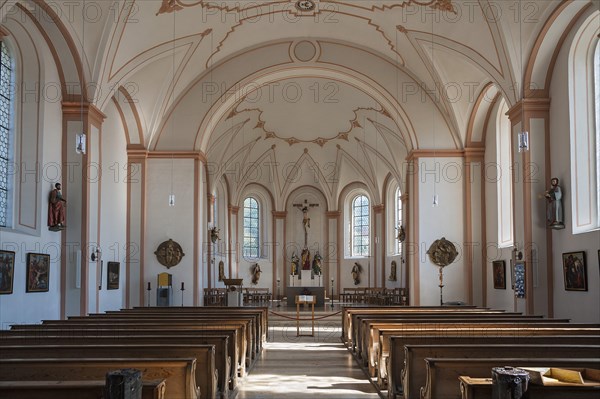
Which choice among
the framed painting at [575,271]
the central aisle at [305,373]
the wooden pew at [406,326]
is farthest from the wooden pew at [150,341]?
the framed painting at [575,271]

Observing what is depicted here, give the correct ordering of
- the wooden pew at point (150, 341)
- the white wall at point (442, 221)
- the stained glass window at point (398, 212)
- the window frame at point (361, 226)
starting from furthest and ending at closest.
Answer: the window frame at point (361, 226), the stained glass window at point (398, 212), the white wall at point (442, 221), the wooden pew at point (150, 341)

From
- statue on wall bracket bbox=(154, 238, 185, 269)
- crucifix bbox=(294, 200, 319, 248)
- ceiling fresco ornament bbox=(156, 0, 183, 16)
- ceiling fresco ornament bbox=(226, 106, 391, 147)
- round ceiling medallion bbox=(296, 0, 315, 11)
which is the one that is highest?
round ceiling medallion bbox=(296, 0, 315, 11)

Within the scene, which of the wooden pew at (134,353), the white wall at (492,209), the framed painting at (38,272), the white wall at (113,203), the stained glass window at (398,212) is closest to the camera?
the wooden pew at (134,353)

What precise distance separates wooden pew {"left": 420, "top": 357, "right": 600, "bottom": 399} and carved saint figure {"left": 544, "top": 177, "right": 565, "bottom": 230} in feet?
25.4

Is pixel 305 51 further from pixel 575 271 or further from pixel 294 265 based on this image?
pixel 294 265

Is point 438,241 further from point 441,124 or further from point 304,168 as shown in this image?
point 304,168

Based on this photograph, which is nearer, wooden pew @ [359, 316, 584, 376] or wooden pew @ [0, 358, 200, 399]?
wooden pew @ [0, 358, 200, 399]

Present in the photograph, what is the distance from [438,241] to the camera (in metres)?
20.5

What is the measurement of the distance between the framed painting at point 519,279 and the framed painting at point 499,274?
2.79m

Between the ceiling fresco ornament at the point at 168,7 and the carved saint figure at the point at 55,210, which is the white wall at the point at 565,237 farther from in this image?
→ the carved saint figure at the point at 55,210

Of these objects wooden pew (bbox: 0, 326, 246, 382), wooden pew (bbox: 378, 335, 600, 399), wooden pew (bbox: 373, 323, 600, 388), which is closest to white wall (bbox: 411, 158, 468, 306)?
wooden pew (bbox: 373, 323, 600, 388)

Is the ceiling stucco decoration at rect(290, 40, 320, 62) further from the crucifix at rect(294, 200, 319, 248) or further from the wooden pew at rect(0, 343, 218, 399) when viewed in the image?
the crucifix at rect(294, 200, 319, 248)

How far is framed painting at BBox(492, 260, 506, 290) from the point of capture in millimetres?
18312

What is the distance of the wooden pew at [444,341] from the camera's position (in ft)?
27.7
